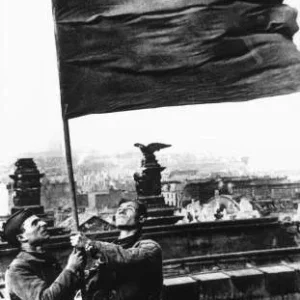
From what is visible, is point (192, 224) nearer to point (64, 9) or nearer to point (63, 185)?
point (64, 9)

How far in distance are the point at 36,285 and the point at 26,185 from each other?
6378 millimetres

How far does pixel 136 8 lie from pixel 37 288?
2159 millimetres

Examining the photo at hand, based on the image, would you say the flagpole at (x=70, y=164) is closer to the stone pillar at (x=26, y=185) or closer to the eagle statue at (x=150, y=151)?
the stone pillar at (x=26, y=185)

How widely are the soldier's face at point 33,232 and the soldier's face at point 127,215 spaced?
549 millimetres

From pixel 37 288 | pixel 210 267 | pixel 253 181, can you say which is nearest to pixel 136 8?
pixel 37 288

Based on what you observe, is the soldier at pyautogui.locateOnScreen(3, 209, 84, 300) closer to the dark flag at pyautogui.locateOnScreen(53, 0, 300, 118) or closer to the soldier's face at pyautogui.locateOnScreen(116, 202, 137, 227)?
the soldier's face at pyautogui.locateOnScreen(116, 202, 137, 227)

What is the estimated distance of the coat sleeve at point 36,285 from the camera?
12.1 feet

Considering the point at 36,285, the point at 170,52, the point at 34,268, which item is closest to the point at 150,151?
the point at 170,52

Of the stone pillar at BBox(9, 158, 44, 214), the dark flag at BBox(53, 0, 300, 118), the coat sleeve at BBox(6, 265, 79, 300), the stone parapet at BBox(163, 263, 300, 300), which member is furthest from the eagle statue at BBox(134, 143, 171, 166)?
the coat sleeve at BBox(6, 265, 79, 300)

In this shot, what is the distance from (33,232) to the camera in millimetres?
3895

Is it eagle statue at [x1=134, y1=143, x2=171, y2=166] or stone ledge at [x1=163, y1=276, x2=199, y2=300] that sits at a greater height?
eagle statue at [x1=134, y1=143, x2=171, y2=166]

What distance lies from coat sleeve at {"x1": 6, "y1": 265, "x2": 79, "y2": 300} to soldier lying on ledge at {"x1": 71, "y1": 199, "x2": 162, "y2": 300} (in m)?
0.31

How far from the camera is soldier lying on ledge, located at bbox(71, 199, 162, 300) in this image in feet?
12.9

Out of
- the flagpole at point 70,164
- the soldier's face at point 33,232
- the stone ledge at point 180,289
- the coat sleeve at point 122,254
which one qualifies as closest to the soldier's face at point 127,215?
the coat sleeve at point 122,254
